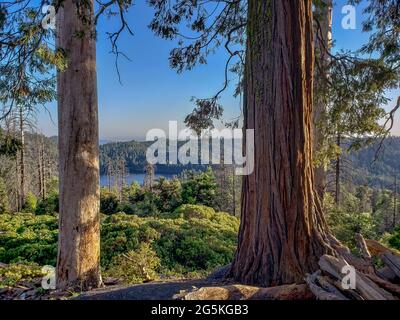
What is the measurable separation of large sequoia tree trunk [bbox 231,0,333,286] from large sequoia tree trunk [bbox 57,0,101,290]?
241 cm

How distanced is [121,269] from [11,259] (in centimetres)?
447

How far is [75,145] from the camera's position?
4734 millimetres

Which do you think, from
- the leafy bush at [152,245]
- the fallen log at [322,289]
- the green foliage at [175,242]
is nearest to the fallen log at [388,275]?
the fallen log at [322,289]

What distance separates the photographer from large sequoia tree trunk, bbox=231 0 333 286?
3.70m

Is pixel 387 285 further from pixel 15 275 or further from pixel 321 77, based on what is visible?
pixel 15 275

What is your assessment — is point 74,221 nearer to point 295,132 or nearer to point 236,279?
point 236,279

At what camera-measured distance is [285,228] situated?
3.70m

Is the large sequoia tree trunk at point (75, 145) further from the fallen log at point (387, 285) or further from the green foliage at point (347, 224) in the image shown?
the green foliage at point (347, 224)

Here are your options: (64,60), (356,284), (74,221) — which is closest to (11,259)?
(74,221)

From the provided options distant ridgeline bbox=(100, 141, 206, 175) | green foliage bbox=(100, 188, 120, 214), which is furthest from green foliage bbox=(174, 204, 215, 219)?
distant ridgeline bbox=(100, 141, 206, 175)

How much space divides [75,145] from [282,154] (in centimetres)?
290

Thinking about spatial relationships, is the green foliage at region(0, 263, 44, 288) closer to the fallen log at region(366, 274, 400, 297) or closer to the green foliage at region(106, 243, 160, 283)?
the green foliage at region(106, 243, 160, 283)

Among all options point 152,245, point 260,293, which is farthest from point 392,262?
point 152,245

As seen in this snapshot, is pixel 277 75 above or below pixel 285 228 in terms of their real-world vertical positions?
above
